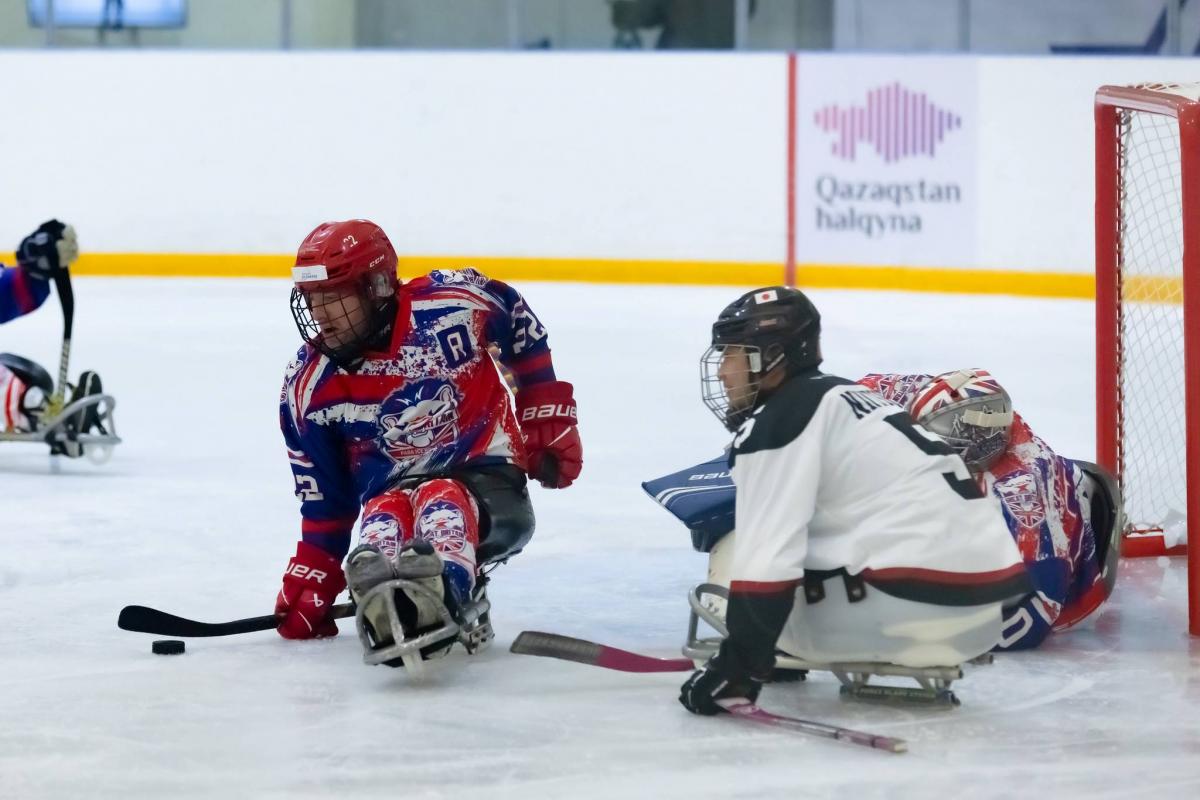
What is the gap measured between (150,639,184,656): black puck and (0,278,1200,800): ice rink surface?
0.02 metres

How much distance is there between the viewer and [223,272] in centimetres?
1119

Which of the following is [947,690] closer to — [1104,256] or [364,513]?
[364,513]

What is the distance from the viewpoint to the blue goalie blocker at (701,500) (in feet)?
11.2

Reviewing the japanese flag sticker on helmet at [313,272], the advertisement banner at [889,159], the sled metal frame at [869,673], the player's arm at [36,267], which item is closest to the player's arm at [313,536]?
the japanese flag sticker on helmet at [313,272]

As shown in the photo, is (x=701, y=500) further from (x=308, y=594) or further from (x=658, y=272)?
(x=658, y=272)

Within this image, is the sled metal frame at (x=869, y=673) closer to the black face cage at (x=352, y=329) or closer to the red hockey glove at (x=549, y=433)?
the red hockey glove at (x=549, y=433)

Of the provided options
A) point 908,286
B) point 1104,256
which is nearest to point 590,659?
point 1104,256

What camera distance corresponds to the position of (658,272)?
35.6 ft

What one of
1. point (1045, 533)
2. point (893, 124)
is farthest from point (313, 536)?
point (893, 124)

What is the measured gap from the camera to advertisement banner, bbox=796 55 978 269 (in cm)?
1021

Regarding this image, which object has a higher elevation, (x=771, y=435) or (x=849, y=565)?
(x=771, y=435)

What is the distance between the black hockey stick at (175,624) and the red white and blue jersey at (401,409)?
0.19 meters

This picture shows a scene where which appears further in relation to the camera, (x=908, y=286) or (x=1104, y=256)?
(x=908, y=286)

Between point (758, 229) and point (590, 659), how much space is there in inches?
305
